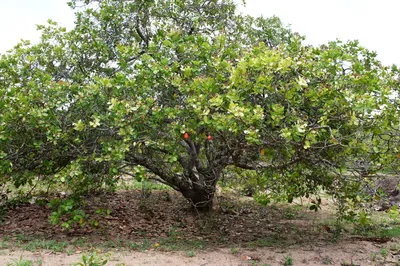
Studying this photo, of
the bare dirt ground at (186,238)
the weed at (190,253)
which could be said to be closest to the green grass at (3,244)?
the bare dirt ground at (186,238)

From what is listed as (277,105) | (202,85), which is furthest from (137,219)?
(277,105)

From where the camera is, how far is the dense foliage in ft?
15.2

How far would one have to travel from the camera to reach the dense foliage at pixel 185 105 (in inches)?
183

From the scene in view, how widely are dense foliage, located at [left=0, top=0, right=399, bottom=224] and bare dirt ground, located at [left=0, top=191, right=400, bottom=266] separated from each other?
2.80ft

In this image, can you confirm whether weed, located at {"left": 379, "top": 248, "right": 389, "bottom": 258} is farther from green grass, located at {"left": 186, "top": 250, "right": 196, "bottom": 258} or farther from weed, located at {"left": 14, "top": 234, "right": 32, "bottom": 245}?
weed, located at {"left": 14, "top": 234, "right": 32, "bottom": 245}

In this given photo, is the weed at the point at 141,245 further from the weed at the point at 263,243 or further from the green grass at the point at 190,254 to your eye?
the weed at the point at 263,243

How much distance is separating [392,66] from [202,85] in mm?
3549

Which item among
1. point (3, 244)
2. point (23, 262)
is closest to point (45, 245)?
point (3, 244)

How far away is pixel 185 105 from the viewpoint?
5.31m

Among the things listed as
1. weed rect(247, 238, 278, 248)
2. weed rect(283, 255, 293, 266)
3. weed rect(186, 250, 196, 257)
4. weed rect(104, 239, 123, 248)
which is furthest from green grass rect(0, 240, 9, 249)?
weed rect(283, 255, 293, 266)

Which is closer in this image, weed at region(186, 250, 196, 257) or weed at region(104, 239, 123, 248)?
weed at region(186, 250, 196, 257)

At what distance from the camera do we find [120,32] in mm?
7266

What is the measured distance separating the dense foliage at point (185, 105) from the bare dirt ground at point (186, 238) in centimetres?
85

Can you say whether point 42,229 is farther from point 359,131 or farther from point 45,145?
point 359,131
